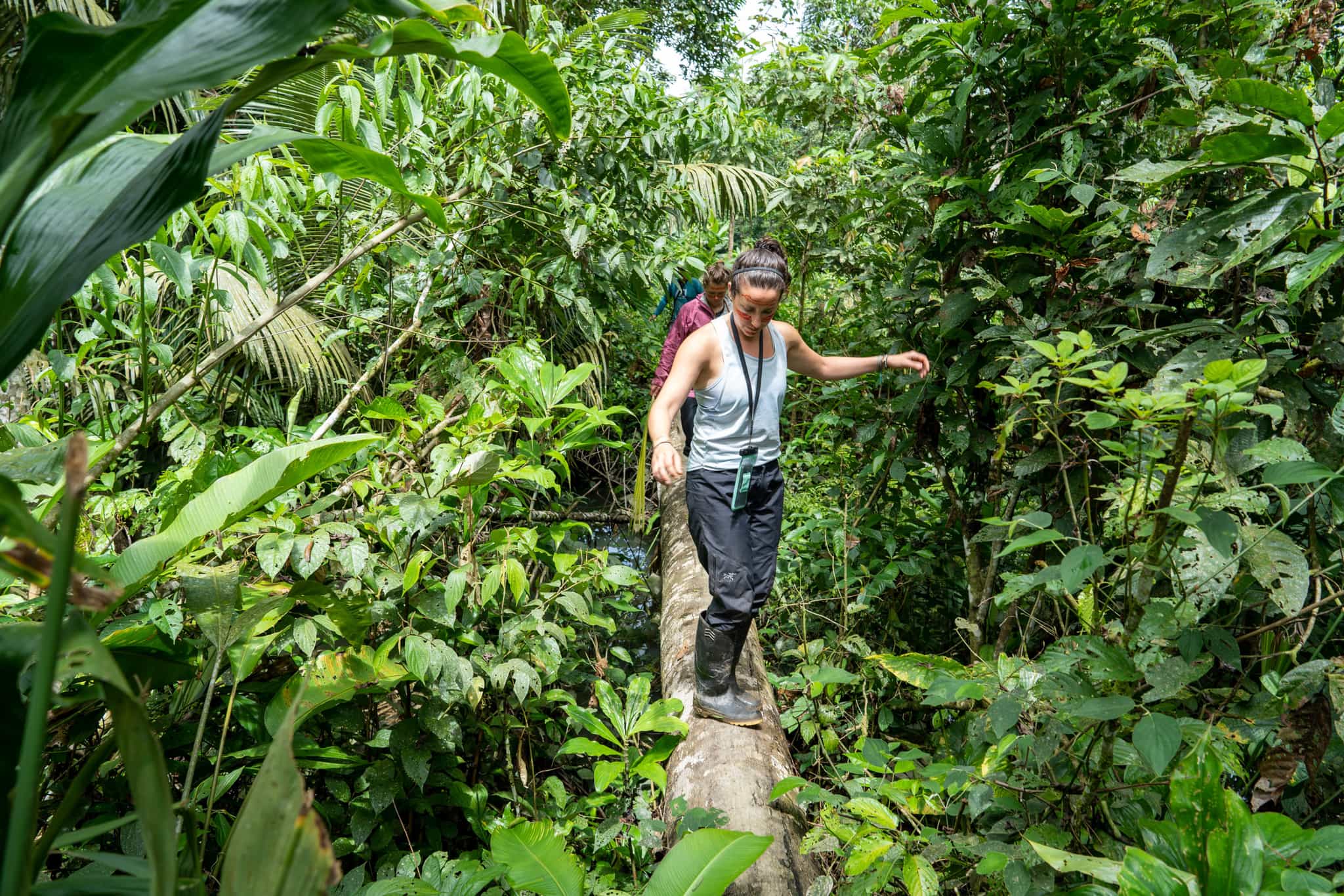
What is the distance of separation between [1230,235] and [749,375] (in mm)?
1447

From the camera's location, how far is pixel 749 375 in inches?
108

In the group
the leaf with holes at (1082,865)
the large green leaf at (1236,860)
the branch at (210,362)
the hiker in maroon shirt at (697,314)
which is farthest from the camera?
the hiker in maroon shirt at (697,314)

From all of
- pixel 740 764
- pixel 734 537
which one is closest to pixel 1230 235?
pixel 734 537

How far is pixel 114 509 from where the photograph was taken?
7.14ft

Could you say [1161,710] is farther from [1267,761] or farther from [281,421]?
[281,421]

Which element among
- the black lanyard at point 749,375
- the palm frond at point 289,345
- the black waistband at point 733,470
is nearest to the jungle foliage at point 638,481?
the black waistband at point 733,470

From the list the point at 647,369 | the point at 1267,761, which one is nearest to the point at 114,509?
the point at 1267,761

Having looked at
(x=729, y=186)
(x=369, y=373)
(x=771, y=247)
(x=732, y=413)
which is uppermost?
(x=729, y=186)

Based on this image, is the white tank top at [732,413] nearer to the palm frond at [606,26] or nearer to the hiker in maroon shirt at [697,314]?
the hiker in maroon shirt at [697,314]

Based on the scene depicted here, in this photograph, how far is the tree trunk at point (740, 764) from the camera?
1935 millimetres

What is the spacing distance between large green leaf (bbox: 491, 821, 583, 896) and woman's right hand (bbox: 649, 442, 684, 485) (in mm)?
1010

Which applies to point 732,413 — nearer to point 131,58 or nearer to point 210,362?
point 210,362

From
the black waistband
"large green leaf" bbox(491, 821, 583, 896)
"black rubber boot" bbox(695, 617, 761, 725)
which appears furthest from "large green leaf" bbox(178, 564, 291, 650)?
the black waistband

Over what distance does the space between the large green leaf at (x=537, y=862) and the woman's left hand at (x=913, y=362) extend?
1.86m
